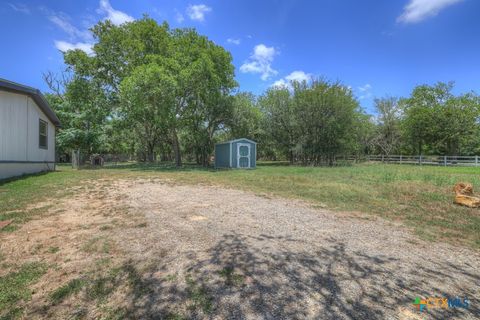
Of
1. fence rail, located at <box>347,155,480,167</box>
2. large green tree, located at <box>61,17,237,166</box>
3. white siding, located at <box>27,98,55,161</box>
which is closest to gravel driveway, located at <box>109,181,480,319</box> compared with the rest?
white siding, located at <box>27,98,55,161</box>

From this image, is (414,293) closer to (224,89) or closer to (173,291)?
(173,291)

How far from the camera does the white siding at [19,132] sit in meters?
8.47

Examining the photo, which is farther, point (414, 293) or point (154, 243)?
point (154, 243)

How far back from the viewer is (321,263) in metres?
2.80

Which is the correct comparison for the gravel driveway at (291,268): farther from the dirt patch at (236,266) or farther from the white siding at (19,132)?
the white siding at (19,132)

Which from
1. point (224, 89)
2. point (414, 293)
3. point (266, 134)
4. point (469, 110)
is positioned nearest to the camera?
point (414, 293)

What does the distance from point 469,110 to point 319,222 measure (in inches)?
1364

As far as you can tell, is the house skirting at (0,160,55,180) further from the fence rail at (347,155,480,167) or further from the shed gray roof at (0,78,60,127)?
the fence rail at (347,155,480,167)

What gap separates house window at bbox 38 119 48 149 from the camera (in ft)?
36.8

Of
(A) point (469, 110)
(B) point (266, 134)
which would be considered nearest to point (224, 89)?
(B) point (266, 134)

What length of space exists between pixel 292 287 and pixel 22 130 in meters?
11.6

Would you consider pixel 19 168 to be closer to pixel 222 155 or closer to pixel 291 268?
pixel 291 268

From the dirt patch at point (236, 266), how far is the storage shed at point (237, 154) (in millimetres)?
14112

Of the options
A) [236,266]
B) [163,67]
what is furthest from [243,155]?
[236,266]
